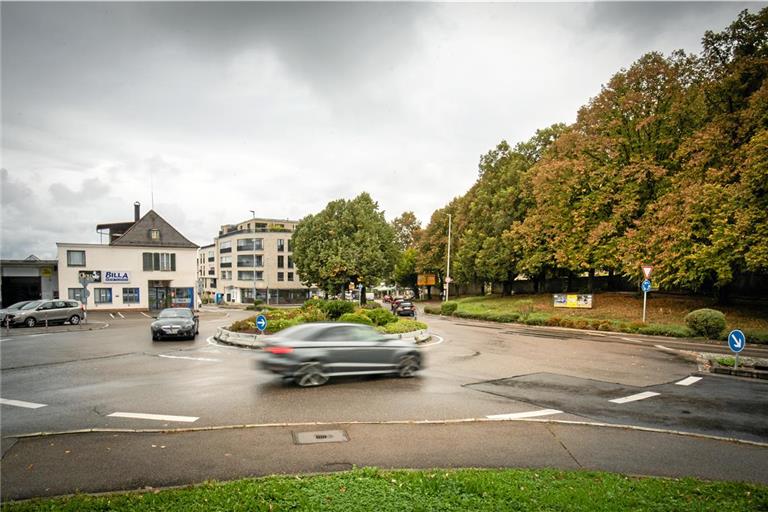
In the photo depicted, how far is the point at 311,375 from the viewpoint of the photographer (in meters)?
10.5

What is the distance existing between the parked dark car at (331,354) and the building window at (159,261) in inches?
1616

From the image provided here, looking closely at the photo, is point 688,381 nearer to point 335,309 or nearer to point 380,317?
point 380,317

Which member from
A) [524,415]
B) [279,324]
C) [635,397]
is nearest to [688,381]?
[635,397]

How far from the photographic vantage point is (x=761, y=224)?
20.4m

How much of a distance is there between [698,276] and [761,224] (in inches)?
161

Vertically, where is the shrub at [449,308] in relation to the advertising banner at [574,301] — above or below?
below

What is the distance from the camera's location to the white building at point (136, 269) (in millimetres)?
41844

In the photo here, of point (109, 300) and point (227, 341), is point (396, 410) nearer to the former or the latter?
point (227, 341)

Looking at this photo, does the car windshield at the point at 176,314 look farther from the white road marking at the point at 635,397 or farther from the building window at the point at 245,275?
the building window at the point at 245,275

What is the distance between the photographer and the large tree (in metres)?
47.4

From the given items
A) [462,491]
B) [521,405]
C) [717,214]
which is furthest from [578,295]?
[462,491]

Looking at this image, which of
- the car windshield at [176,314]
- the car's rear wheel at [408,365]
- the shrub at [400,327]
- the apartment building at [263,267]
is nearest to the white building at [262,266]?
the apartment building at [263,267]

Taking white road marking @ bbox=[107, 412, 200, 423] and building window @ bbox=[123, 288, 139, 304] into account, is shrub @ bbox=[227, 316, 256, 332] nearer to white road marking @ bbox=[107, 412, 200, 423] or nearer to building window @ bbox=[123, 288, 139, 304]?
white road marking @ bbox=[107, 412, 200, 423]

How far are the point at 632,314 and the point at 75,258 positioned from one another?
49.7m
